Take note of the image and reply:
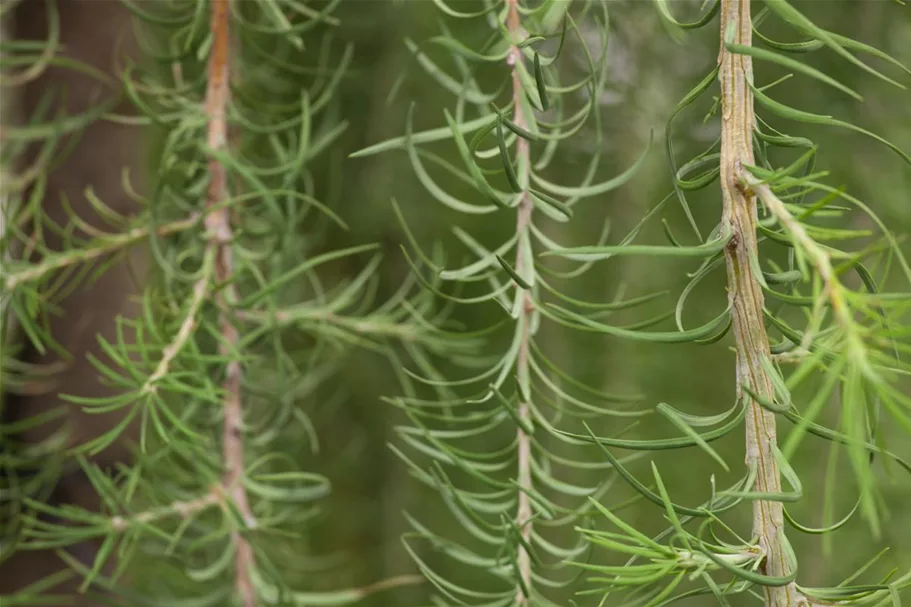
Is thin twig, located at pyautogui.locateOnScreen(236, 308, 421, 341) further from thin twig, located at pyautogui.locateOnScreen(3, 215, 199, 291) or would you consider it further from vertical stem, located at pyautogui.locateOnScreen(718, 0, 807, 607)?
vertical stem, located at pyautogui.locateOnScreen(718, 0, 807, 607)

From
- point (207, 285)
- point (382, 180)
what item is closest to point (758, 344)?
point (207, 285)

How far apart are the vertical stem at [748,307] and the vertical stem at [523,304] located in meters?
0.07

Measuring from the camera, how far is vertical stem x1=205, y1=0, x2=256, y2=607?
1.01ft

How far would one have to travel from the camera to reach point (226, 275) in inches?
12.6

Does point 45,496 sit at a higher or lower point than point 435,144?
lower

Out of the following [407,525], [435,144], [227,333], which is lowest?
[407,525]

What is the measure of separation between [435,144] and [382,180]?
0.04 meters

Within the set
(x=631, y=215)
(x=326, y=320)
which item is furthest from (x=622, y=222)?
(x=326, y=320)

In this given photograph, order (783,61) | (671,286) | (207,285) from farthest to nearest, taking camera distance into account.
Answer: (671,286) < (207,285) < (783,61)

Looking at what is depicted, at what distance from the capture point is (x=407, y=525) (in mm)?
472

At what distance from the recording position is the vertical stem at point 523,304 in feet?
0.78

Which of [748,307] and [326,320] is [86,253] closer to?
[326,320]

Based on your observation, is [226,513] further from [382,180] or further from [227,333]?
[382,180]

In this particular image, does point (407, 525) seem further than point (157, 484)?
Yes
